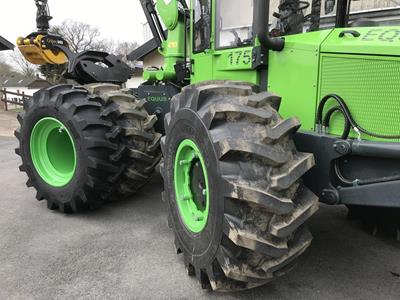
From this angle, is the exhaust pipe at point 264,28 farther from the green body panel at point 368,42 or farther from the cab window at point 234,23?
the green body panel at point 368,42

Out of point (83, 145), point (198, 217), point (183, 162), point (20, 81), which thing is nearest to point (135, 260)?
point (198, 217)

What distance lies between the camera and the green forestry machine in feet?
8.04

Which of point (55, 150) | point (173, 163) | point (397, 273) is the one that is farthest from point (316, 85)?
point (55, 150)

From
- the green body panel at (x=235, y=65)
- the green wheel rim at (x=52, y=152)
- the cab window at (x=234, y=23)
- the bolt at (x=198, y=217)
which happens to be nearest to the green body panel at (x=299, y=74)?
the green body panel at (x=235, y=65)

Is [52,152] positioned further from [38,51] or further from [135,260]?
[135,260]

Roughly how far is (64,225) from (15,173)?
3.14 metres

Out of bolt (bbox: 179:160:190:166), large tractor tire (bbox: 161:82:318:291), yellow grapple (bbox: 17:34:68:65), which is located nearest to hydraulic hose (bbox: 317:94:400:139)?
large tractor tire (bbox: 161:82:318:291)

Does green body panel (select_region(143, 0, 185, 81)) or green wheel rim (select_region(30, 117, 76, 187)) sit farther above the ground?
green body panel (select_region(143, 0, 185, 81))

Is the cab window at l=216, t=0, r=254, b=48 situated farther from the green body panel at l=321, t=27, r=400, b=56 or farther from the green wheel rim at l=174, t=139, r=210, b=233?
the green wheel rim at l=174, t=139, r=210, b=233

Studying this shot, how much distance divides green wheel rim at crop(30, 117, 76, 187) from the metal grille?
3.03m

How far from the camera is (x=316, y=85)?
9.29ft

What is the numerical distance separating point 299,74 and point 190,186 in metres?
1.21

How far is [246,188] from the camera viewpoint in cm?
239

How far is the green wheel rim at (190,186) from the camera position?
304 cm
